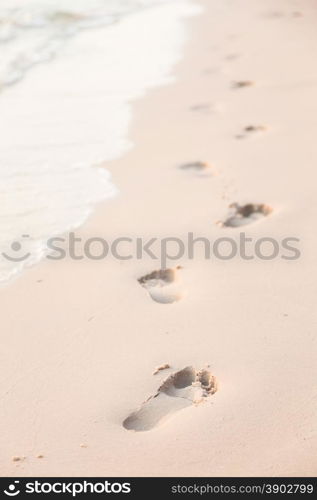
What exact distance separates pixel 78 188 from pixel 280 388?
6.11 ft

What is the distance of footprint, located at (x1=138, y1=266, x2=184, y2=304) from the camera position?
2.79 metres

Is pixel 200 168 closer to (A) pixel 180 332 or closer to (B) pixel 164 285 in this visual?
(B) pixel 164 285

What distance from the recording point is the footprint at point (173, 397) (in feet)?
7.24

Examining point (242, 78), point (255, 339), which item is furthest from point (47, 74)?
point (255, 339)

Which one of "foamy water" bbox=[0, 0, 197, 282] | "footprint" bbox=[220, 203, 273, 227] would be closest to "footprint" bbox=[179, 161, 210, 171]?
"foamy water" bbox=[0, 0, 197, 282]

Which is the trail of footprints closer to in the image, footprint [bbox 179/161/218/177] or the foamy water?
the foamy water

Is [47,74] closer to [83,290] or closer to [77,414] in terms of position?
[83,290]

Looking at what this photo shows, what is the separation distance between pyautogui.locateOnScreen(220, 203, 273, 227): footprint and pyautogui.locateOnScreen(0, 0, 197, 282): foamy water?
0.66 m

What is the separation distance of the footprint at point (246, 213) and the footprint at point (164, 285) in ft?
1.55
